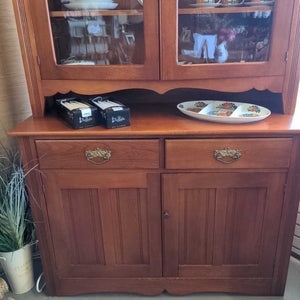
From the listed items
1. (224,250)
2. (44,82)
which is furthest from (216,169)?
(44,82)

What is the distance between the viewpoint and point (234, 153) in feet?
3.85

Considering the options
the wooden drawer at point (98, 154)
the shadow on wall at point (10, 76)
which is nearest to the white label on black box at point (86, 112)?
the wooden drawer at point (98, 154)

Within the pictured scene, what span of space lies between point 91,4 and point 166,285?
1.28 meters

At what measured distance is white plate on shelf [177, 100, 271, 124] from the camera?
120cm

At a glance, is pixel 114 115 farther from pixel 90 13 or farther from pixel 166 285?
pixel 166 285

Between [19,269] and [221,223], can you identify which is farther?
[19,269]

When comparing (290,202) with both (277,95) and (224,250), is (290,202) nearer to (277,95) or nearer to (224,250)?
(224,250)

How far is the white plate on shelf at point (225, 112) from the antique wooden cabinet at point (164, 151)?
0.11 ft

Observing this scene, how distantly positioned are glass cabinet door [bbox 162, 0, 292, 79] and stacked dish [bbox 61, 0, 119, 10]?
0.25 meters

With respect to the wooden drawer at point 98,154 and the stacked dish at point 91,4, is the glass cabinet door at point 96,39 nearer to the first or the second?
the stacked dish at point 91,4

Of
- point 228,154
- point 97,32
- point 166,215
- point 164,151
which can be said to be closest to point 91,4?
point 97,32

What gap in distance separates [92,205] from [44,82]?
0.56 meters

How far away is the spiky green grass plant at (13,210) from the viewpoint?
1325 millimetres

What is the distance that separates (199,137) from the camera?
3.86ft
